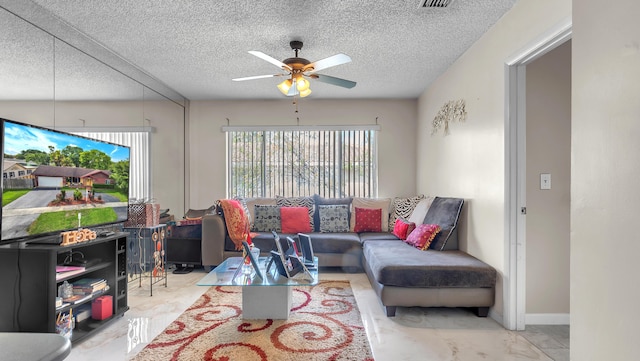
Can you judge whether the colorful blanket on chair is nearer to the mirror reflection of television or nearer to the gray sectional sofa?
the gray sectional sofa

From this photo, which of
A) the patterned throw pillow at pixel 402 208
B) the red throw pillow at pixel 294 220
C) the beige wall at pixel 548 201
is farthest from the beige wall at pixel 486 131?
the red throw pillow at pixel 294 220

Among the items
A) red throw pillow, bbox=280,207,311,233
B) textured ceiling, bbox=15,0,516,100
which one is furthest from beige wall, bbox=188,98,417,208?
red throw pillow, bbox=280,207,311,233

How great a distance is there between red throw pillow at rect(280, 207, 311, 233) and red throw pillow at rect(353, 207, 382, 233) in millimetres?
691

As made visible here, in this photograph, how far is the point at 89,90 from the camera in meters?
3.04

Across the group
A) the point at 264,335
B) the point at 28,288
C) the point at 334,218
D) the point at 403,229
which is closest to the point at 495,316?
the point at 403,229

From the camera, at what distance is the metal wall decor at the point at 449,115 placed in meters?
3.42

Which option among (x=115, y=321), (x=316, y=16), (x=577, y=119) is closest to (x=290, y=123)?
(x=316, y=16)

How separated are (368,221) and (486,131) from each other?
2.15 metres

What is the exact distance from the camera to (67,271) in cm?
232

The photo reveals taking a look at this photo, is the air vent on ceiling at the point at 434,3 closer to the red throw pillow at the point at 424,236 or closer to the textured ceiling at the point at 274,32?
the textured ceiling at the point at 274,32

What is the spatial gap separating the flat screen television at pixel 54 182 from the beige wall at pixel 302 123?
2.22 meters

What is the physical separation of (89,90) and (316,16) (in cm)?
213

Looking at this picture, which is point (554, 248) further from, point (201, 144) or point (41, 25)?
point (201, 144)

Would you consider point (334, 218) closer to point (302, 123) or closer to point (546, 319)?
point (302, 123)
